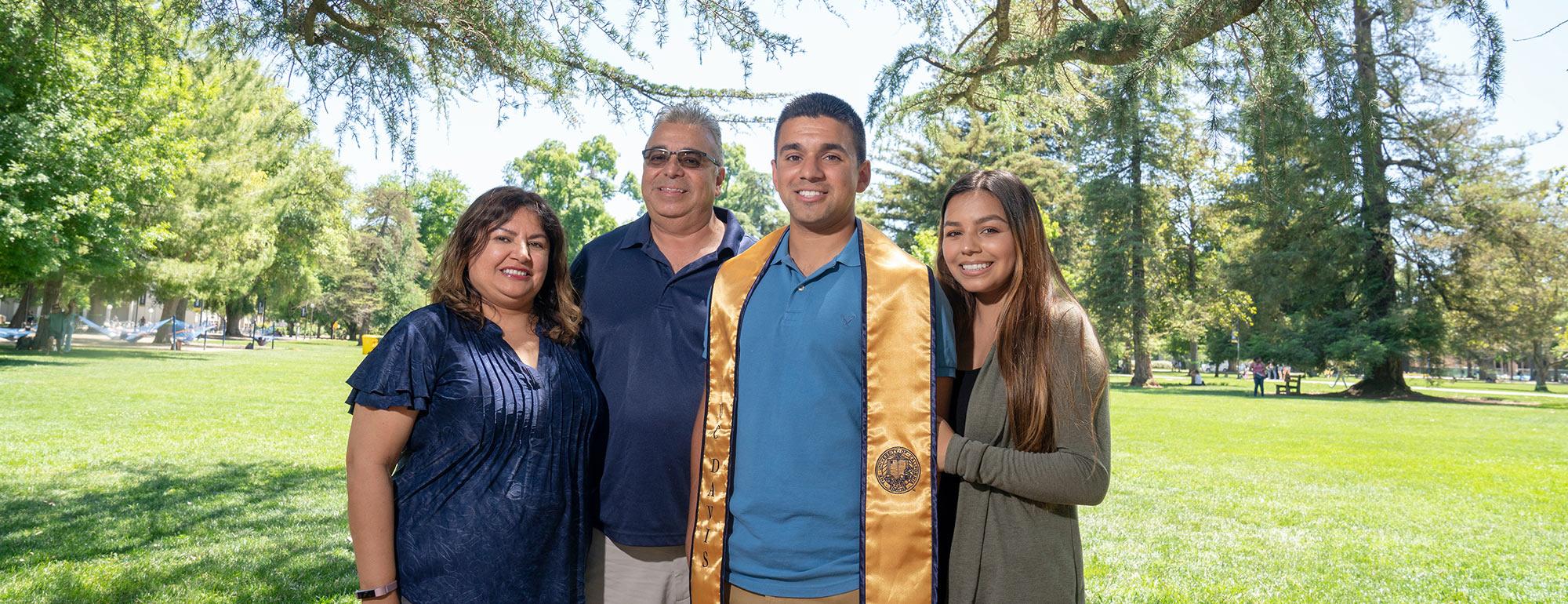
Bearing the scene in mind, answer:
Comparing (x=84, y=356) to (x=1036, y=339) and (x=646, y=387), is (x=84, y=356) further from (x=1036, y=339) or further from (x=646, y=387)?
(x=1036, y=339)

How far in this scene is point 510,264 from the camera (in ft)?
8.62

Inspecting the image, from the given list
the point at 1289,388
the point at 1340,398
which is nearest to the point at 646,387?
the point at 1340,398

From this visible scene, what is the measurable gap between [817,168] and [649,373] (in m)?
0.92

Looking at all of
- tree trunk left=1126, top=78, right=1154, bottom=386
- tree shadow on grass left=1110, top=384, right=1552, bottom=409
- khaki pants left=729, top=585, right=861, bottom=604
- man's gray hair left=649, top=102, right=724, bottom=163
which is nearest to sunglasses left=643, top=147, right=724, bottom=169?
man's gray hair left=649, top=102, right=724, bottom=163

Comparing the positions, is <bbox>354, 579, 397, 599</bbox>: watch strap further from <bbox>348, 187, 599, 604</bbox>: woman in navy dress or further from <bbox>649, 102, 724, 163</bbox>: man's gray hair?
<bbox>649, 102, 724, 163</bbox>: man's gray hair

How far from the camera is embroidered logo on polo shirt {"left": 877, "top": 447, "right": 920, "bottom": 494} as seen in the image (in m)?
2.25

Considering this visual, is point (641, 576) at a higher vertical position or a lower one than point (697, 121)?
lower

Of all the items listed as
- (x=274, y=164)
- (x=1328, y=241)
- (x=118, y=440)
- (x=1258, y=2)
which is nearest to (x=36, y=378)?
(x=118, y=440)

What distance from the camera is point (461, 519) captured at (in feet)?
7.89

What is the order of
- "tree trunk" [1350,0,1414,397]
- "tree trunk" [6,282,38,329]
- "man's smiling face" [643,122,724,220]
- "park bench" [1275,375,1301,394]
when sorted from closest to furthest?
"man's smiling face" [643,122,724,220] → "tree trunk" [1350,0,1414,397] → "tree trunk" [6,282,38,329] → "park bench" [1275,375,1301,394]

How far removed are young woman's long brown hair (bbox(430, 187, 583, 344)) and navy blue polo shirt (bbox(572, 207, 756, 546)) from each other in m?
0.17

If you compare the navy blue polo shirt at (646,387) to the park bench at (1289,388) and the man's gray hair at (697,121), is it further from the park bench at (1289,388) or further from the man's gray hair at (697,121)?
the park bench at (1289,388)

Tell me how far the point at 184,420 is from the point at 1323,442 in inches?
768

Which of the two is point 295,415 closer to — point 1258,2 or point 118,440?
point 118,440
